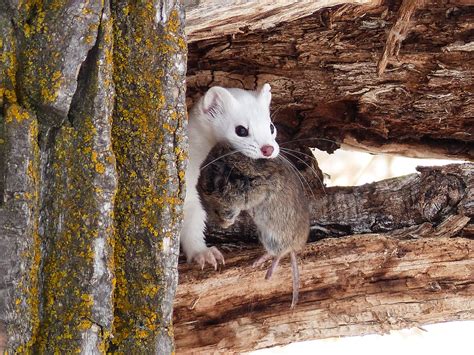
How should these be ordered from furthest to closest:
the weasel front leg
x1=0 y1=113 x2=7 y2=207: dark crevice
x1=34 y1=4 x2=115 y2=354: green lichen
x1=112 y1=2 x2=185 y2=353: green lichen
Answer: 1. the weasel front leg
2. x1=112 y1=2 x2=185 y2=353: green lichen
3. x1=34 y1=4 x2=115 y2=354: green lichen
4. x1=0 y1=113 x2=7 y2=207: dark crevice

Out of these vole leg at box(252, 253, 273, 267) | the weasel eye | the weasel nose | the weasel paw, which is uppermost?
the weasel eye

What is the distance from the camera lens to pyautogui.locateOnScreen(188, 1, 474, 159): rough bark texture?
5.55 metres

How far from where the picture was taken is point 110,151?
12.1 ft

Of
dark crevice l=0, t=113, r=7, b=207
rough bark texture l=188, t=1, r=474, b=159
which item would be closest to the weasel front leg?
rough bark texture l=188, t=1, r=474, b=159

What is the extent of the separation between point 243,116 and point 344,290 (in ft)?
4.16

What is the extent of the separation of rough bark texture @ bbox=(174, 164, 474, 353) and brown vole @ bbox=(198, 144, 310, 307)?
0.12 meters

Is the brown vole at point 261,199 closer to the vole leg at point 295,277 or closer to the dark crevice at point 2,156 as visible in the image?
the vole leg at point 295,277

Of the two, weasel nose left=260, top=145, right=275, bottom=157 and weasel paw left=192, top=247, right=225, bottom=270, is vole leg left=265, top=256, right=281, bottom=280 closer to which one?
weasel paw left=192, top=247, right=225, bottom=270

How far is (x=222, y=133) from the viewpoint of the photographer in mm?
5914

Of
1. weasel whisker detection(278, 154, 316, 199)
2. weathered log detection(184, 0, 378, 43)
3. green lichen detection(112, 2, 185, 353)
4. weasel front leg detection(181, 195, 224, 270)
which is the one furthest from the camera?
weasel whisker detection(278, 154, 316, 199)

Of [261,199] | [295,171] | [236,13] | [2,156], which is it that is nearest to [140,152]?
[2,156]

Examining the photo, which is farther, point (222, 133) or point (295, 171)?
point (295, 171)

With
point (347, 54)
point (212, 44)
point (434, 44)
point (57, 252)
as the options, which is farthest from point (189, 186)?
point (57, 252)

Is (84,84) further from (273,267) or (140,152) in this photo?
(273,267)
